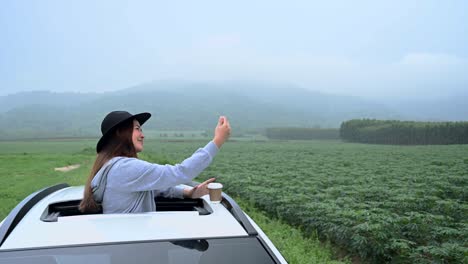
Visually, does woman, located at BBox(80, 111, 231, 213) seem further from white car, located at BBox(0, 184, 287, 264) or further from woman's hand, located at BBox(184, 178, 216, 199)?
white car, located at BBox(0, 184, 287, 264)

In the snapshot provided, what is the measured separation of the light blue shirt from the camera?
2.48m

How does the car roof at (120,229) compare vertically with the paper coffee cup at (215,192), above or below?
below

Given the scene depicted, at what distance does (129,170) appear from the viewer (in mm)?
2512

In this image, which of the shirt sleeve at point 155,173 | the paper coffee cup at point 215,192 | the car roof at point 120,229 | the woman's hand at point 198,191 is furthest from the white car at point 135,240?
the woman's hand at point 198,191

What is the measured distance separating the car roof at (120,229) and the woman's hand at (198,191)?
639 millimetres

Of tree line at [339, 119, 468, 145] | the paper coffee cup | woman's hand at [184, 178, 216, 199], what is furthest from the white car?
tree line at [339, 119, 468, 145]

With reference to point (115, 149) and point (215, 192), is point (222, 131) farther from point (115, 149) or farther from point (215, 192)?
point (115, 149)

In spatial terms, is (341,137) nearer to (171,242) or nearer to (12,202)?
(12,202)

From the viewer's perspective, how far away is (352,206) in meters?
8.69

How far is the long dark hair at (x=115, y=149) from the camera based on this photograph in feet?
9.07

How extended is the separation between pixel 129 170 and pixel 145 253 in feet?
2.29

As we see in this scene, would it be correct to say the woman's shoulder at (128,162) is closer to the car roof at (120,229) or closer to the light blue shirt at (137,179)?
the light blue shirt at (137,179)

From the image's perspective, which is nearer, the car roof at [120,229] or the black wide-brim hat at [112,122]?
the car roof at [120,229]

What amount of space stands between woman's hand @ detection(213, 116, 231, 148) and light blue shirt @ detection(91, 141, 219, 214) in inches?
1.2
